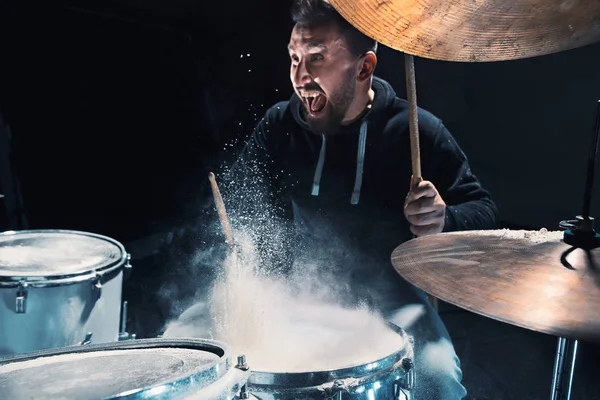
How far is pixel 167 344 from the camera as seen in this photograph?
1163 mm

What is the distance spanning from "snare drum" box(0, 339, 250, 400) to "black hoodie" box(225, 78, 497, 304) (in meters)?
1.38

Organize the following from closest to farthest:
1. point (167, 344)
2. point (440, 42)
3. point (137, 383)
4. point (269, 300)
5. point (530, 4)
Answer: point (137, 383) < point (167, 344) < point (530, 4) < point (440, 42) < point (269, 300)

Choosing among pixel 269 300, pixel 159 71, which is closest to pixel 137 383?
pixel 269 300

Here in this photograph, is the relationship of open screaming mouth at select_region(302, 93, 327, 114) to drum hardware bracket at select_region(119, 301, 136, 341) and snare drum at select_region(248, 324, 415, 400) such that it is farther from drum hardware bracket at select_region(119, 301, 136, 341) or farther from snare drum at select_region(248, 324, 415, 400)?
snare drum at select_region(248, 324, 415, 400)

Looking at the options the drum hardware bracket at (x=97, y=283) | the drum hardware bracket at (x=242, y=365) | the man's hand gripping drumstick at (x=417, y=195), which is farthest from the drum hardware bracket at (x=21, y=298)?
the man's hand gripping drumstick at (x=417, y=195)

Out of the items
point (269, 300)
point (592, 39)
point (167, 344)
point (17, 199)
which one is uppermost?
point (592, 39)

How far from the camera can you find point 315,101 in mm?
2469

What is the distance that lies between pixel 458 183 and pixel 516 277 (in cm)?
144

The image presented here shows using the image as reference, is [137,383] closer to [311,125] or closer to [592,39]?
[592,39]

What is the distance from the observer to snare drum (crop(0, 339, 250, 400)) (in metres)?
0.88

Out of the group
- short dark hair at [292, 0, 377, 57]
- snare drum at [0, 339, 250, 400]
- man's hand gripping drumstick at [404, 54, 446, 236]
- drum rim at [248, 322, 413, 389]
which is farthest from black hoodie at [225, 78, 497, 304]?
snare drum at [0, 339, 250, 400]

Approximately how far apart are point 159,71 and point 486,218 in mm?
1663

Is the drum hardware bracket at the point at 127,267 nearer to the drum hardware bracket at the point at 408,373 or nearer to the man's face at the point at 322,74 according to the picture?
the man's face at the point at 322,74

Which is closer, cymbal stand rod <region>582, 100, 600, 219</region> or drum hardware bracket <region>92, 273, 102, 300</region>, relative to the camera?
cymbal stand rod <region>582, 100, 600, 219</region>
